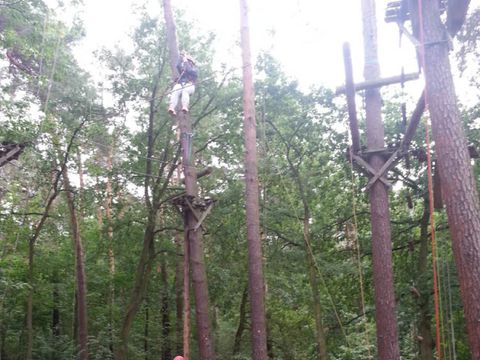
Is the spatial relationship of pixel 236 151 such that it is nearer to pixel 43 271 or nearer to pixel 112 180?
pixel 112 180

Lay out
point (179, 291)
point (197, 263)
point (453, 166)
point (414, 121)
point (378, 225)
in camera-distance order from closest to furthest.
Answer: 1. point (453, 166)
2. point (414, 121)
3. point (378, 225)
4. point (197, 263)
5. point (179, 291)

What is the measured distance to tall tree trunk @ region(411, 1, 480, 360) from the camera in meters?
4.18

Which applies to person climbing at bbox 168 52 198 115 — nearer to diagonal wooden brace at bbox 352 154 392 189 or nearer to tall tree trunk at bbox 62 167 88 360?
diagonal wooden brace at bbox 352 154 392 189

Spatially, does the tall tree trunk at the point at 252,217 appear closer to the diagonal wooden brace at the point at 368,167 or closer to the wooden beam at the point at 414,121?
the diagonal wooden brace at the point at 368,167

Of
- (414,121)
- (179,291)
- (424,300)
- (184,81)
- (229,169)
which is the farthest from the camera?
(179,291)

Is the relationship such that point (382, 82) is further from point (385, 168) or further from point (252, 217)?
point (252, 217)

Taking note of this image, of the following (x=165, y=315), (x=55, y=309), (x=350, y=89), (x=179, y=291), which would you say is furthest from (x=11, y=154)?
(x=55, y=309)

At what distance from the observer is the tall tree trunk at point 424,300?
1019 centimetres

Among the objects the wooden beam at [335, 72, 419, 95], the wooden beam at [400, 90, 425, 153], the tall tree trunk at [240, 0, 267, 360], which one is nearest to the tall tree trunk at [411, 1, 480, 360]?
the wooden beam at [400, 90, 425, 153]

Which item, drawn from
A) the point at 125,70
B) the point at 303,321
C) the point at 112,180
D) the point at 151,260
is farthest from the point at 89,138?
the point at 303,321

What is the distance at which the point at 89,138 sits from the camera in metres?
13.0

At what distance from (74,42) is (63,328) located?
1254 cm

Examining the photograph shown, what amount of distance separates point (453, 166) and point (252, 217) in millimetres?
4560

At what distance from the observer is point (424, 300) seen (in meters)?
10.2
